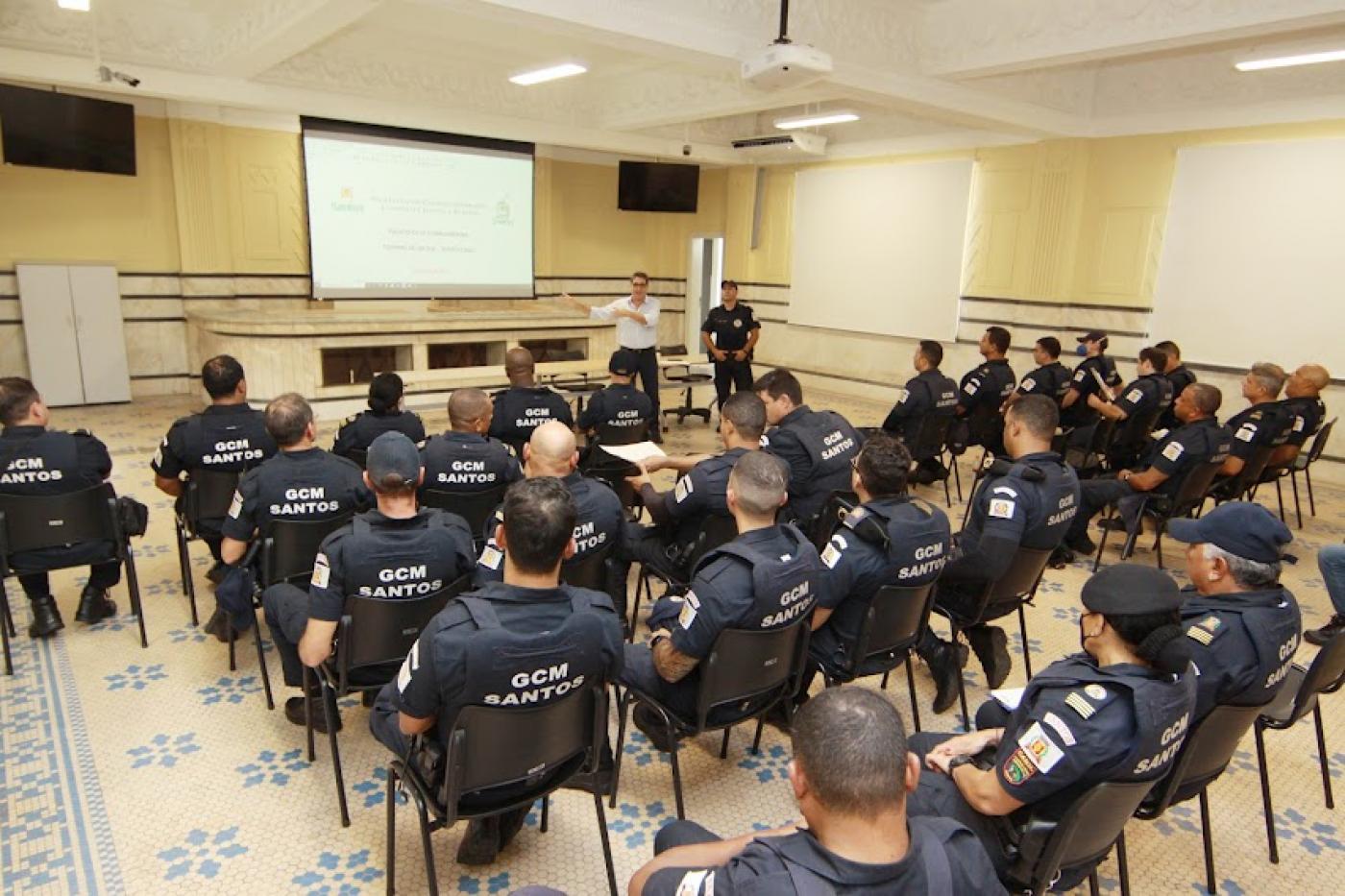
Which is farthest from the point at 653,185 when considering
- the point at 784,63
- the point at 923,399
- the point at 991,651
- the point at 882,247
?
the point at 991,651

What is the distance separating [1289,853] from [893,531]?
1.69 m

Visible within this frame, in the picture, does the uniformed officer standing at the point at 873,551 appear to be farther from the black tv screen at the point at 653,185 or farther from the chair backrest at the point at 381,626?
the black tv screen at the point at 653,185

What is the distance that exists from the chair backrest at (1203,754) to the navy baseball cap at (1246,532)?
45 cm

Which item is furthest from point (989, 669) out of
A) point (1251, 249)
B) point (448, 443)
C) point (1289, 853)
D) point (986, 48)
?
point (1251, 249)

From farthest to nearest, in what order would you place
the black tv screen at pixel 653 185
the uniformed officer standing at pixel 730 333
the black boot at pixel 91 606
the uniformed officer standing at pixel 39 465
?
the black tv screen at pixel 653 185
the uniformed officer standing at pixel 730 333
the black boot at pixel 91 606
the uniformed officer standing at pixel 39 465

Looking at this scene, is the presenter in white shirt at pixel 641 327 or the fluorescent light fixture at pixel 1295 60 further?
the presenter in white shirt at pixel 641 327

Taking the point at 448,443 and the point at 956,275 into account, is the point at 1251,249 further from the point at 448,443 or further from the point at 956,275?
the point at 448,443

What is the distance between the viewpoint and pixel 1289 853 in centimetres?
262

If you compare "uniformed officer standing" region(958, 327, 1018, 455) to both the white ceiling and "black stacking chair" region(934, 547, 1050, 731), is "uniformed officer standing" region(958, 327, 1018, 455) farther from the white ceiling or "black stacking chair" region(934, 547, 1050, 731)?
"black stacking chair" region(934, 547, 1050, 731)

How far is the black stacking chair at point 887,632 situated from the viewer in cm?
269

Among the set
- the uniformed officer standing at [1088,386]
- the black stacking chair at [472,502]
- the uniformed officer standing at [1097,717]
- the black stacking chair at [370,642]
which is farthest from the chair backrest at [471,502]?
the uniformed officer standing at [1088,386]

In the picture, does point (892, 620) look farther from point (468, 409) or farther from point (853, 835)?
point (468, 409)

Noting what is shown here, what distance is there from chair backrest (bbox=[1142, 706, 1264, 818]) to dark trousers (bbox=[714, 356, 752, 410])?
6402 mm

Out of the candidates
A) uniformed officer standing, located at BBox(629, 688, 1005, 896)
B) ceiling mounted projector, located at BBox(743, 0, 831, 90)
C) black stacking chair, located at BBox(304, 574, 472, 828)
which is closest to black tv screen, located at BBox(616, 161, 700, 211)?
ceiling mounted projector, located at BBox(743, 0, 831, 90)
